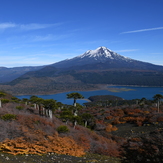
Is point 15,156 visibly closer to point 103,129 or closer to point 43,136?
point 43,136

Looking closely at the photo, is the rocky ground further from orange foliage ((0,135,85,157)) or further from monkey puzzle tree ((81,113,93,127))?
monkey puzzle tree ((81,113,93,127))

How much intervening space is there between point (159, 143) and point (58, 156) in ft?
23.0

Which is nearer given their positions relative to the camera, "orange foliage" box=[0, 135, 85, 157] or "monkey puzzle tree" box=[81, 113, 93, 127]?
"orange foliage" box=[0, 135, 85, 157]

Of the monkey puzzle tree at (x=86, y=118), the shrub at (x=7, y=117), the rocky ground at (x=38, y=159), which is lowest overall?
the monkey puzzle tree at (x=86, y=118)

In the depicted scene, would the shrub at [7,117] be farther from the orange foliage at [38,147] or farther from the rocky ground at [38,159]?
the rocky ground at [38,159]

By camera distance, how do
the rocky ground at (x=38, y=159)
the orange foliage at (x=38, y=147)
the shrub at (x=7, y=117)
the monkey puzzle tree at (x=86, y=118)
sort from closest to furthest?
the rocky ground at (x=38, y=159)
the orange foliage at (x=38, y=147)
the shrub at (x=7, y=117)
the monkey puzzle tree at (x=86, y=118)

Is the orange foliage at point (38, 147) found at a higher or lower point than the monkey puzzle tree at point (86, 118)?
higher

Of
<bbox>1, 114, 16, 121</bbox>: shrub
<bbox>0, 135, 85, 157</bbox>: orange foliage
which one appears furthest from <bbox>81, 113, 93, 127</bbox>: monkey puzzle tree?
<bbox>0, 135, 85, 157</bbox>: orange foliage

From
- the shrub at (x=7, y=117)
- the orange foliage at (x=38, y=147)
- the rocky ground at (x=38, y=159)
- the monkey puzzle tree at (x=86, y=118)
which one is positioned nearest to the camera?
the rocky ground at (x=38, y=159)

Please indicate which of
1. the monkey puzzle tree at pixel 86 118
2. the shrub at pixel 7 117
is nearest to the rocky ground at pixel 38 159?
the shrub at pixel 7 117

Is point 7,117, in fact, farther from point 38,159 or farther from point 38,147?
point 38,159

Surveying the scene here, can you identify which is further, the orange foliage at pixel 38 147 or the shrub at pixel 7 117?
the shrub at pixel 7 117

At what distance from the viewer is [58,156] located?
8.15m

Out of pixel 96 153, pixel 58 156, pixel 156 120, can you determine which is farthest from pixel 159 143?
pixel 156 120
